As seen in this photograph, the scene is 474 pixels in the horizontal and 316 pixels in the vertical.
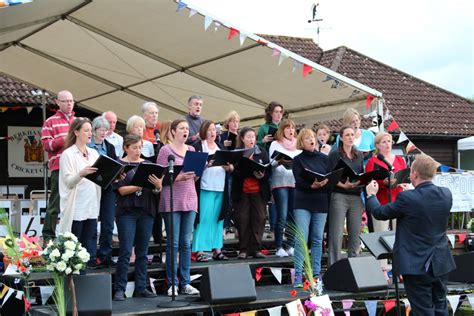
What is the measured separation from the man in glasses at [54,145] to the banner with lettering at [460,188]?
7914 millimetres

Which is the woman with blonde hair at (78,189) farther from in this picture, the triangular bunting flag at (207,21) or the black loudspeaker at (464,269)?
the black loudspeaker at (464,269)

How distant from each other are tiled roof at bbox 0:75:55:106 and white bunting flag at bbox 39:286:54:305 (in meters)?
9.33

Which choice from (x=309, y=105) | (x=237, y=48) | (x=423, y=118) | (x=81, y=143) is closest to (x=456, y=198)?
(x=309, y=105)

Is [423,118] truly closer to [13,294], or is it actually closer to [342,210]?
[342,210]

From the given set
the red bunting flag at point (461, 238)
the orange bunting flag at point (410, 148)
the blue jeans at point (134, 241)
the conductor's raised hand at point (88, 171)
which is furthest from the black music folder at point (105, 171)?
the red bunting flag at point (461, 238)

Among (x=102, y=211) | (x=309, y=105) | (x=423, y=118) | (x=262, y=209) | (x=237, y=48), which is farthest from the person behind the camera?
(x=423, y=118)

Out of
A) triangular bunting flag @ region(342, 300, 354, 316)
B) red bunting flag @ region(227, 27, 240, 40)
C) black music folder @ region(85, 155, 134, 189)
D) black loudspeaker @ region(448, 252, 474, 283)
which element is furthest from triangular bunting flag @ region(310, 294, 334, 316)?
red bunting flag @ region(227, 27, 240, 40)

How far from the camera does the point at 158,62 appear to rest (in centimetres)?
1022

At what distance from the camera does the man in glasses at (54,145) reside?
6902 millimetres

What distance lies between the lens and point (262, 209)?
7.81 m

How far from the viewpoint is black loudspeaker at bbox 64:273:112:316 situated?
553 cm

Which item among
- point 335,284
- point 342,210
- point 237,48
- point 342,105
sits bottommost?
point 335,284

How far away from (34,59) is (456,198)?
8.08m

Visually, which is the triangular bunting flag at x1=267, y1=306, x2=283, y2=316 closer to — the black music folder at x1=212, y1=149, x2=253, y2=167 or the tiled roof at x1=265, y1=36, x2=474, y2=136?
the black music folder at x1=212, y1=149, x2=253, y2=167
